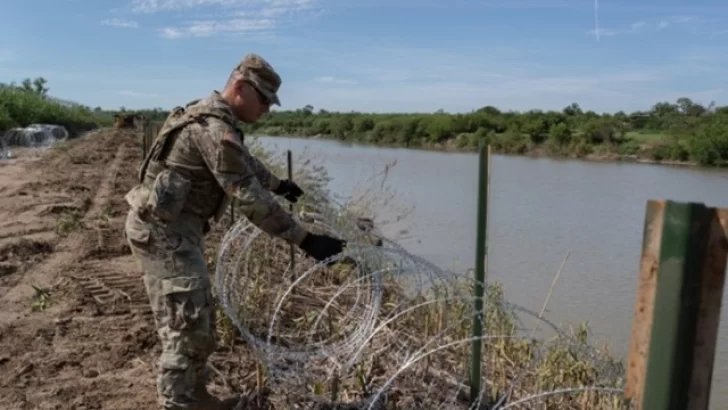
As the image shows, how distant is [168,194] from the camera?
321 cm

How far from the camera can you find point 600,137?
3362 cm

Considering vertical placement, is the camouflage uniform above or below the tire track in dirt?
above

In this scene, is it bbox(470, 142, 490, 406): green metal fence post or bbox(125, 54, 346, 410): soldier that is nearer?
bbox(125, 54, 346, 410): soldier

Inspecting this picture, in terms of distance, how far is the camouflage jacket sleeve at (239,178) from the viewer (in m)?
3.06

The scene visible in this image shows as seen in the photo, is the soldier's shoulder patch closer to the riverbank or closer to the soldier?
the soldier

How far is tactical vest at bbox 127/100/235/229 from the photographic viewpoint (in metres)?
3.21

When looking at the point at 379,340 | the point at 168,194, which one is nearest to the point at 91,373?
the point at 168,194

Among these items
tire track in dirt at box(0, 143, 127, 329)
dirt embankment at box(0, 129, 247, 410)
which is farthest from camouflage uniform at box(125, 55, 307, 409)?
tire track in dirt at box(0, 143, 127, 329)

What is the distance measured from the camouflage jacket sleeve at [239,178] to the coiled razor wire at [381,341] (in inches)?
10.0

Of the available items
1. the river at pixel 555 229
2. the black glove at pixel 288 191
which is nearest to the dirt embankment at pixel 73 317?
the black glove at pixel 288 191

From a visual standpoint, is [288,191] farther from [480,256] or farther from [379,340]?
[480,256]

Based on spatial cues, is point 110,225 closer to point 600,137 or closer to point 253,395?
point 253,395

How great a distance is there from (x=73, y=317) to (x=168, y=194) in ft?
7.50

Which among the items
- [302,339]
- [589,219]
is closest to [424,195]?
[589,219]
